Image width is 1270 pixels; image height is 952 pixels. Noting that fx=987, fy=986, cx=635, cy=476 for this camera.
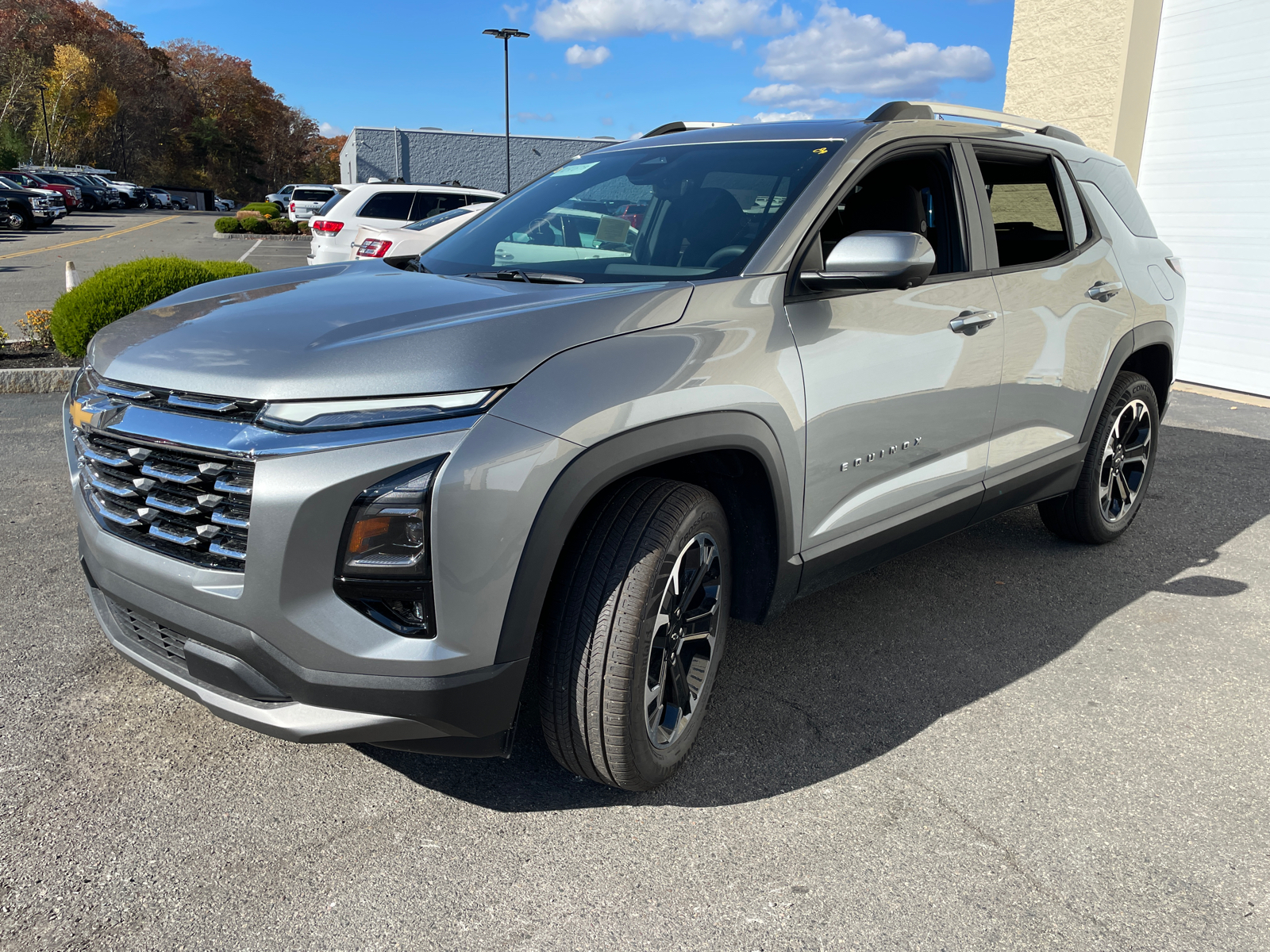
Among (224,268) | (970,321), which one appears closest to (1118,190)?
(970,321)

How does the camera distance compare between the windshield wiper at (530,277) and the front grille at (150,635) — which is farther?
the windshield wiper at (530,277)

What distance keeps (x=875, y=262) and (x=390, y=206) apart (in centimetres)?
1464

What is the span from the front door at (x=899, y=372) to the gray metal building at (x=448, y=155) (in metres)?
41.8

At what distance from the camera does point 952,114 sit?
3.58 m

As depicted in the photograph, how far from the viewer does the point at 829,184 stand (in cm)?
299

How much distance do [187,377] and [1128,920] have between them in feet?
8.15

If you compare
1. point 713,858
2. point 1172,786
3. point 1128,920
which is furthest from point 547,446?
point 1172,786

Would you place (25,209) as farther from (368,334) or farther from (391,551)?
(391,551)

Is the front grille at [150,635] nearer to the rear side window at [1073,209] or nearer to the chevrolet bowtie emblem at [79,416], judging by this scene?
the chevrolet bowtie emblem at [79,416]

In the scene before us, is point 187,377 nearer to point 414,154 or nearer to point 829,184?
point 829,184

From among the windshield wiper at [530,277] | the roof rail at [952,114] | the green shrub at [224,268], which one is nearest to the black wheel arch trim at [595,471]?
the windshield wiper at [530,277]

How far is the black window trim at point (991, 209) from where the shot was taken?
11.8 feet

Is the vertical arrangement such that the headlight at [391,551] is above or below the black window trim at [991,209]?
below

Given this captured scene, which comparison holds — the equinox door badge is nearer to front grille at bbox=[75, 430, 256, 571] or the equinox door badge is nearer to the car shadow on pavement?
the car shadow on pavement
